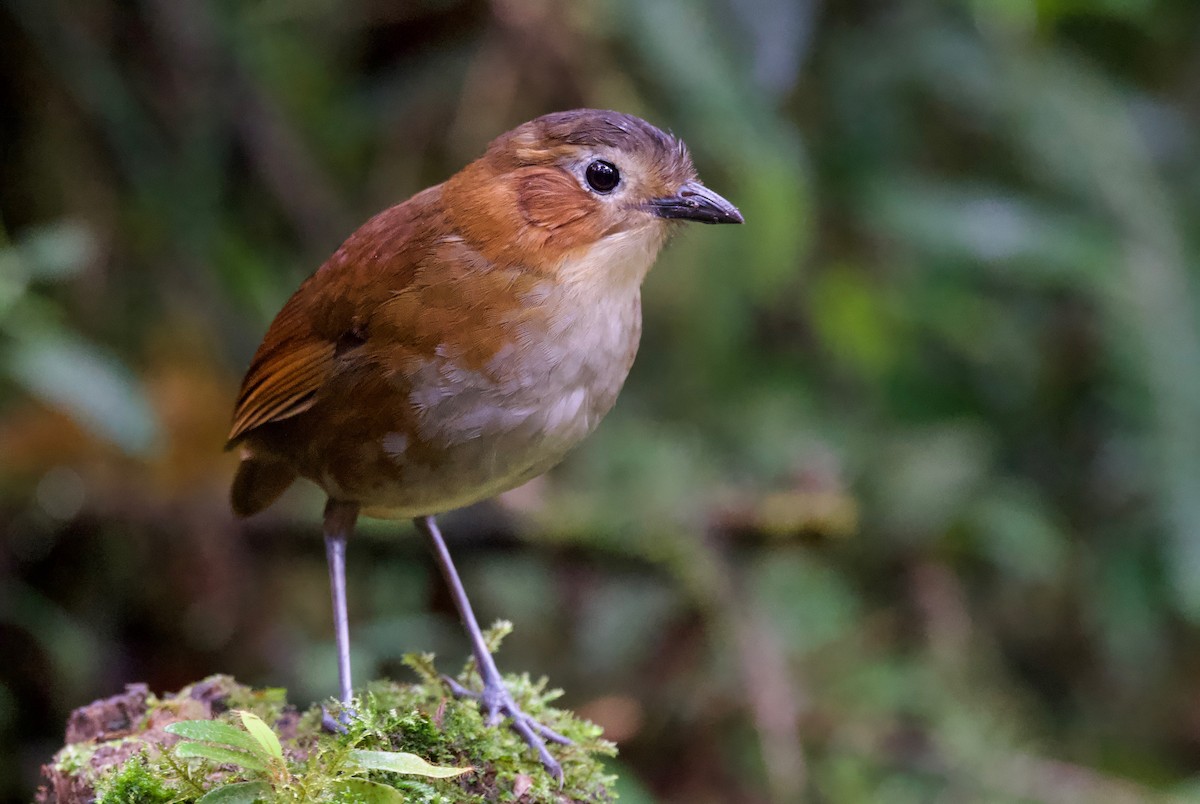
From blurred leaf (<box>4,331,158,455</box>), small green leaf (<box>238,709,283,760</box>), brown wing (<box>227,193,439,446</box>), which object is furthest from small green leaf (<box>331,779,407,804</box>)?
blurred leaf (<box>4,331,158,455</box>)

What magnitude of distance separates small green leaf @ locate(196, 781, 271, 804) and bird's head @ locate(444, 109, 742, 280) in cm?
104

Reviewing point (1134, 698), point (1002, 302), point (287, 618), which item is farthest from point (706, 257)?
point (1134, 698)

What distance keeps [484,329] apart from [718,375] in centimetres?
272

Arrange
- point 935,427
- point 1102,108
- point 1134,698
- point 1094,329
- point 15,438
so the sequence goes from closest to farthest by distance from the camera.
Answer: point 15,438, point 1102,108, point 935,427, point 1094,329, point 1134,698

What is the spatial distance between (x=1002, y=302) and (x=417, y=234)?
138 inches

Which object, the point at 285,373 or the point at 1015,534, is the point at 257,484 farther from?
the point at 1015,534

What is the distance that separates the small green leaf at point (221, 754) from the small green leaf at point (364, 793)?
0.12m

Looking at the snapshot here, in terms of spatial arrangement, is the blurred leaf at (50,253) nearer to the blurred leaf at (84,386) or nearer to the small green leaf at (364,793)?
the blurred leaf at (84,386)

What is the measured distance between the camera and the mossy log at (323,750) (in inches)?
73.0

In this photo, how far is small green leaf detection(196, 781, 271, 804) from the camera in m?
1.75

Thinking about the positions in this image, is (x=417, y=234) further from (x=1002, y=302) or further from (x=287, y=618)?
(x=1002, y=302)

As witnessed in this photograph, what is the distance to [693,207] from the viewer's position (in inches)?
95.0

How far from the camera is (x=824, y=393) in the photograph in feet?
17.3

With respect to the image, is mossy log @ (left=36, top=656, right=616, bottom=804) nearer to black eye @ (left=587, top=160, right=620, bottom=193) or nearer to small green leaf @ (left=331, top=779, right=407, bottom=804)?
small green leaf @ (left=331, top=779, right=407, bottom=804)
